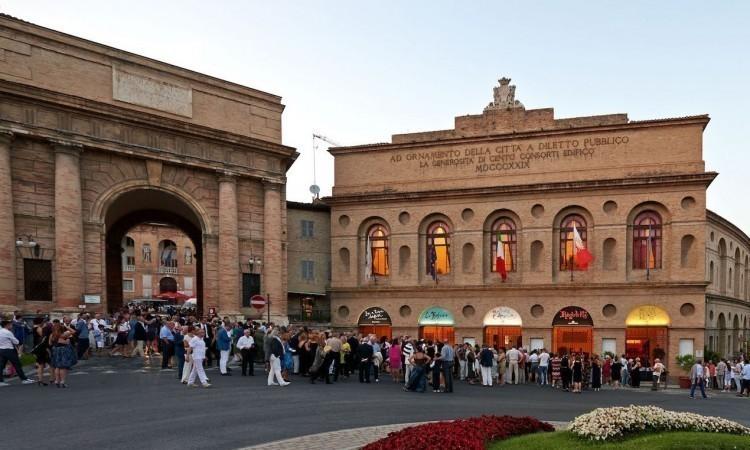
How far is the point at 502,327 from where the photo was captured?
130 ft

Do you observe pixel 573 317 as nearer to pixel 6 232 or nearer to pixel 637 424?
pixel 637 424

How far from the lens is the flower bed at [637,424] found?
33.1ft

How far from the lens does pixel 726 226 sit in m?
42.2

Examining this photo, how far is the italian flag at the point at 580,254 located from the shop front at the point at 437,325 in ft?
27.9

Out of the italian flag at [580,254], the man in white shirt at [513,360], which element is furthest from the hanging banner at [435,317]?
the man in white shirt at [513,360]

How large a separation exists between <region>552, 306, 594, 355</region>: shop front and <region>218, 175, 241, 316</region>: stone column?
1882 cm

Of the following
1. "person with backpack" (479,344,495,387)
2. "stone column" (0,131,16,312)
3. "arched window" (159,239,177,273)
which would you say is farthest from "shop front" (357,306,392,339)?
"arched window" (159,239,177,273)

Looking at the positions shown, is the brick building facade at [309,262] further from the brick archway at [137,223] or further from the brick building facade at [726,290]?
the brick building facade at [726,290]

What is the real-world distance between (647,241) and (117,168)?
1153 inches

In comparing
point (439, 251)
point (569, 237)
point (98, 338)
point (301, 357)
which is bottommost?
point (301, 357)

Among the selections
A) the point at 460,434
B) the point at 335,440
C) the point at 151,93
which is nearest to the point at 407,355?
the point at 335,440

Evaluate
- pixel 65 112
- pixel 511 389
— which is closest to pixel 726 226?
pixel 511 389

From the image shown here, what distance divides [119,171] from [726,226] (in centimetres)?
3728

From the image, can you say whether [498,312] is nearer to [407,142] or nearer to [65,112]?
[407,142]
